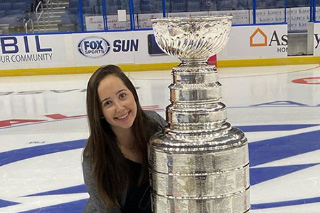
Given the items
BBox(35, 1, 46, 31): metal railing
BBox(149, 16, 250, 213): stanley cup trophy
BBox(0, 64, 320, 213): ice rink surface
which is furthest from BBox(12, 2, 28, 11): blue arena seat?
BBox(149, 16, 250, 213): stanley cup trophy

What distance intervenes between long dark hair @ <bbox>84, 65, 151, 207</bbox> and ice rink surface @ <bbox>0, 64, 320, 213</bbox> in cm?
143

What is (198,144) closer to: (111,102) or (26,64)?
(111,102)

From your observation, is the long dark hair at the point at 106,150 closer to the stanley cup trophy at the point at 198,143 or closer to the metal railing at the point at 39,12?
the stanley cup trophy at the point at 198,143

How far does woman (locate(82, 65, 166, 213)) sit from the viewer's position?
45.7 inches

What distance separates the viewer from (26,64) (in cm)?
948

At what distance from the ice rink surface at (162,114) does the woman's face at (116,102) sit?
1.54 m

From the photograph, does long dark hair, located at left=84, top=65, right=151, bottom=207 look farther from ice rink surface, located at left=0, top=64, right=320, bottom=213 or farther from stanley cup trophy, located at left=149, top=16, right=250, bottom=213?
ice rink surface, located at left=0, top=64, right=320, bottom=213

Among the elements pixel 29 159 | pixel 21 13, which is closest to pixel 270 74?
pixel 29 159

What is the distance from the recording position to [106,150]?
1.23m

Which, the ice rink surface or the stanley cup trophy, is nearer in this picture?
the stanley cup trophy

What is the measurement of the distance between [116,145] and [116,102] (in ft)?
0.49

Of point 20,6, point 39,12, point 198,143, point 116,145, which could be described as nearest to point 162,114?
point 116,145

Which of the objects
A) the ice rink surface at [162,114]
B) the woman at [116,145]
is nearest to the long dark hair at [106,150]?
the woman at [116,145]

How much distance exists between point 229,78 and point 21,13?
6752 mm
